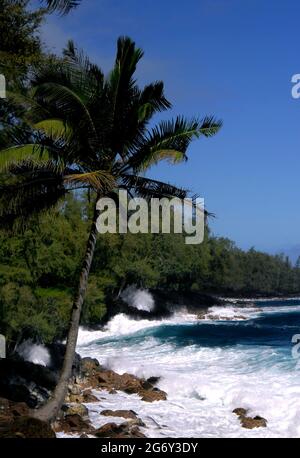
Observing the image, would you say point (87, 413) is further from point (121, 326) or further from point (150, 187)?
point (121, 326)

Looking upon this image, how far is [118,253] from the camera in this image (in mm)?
53719

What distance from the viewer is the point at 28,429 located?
10086 mm

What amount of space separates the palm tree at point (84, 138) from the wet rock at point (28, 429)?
1271mm

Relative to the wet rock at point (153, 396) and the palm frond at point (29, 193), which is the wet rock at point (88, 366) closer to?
the wet rock at point (153, 396)

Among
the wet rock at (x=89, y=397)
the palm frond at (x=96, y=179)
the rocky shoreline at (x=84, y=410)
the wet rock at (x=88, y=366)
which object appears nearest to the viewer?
the rocky shoreline at (x=84, y=410)

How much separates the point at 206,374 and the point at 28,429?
1669 centimetres

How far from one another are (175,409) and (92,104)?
1275cm

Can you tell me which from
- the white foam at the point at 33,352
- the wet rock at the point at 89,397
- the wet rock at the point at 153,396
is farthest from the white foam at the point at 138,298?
the wet rock at the point at 89,397

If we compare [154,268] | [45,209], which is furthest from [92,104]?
[154,268]

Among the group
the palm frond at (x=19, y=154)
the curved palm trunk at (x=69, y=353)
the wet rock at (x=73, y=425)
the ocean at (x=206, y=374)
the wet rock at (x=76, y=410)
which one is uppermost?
the palm frond at (x=19, y=154)

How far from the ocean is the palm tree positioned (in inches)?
303

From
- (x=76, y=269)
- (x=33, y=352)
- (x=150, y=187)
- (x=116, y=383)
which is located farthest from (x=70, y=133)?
(x=76, y=269)

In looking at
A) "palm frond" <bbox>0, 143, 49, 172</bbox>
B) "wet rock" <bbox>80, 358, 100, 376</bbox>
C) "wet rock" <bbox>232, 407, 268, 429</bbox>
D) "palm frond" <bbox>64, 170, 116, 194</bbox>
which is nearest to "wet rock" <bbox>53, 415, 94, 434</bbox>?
"wet rock" <bbox>232, 407, 268, 429</bbox>

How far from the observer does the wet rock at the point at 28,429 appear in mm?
9872
